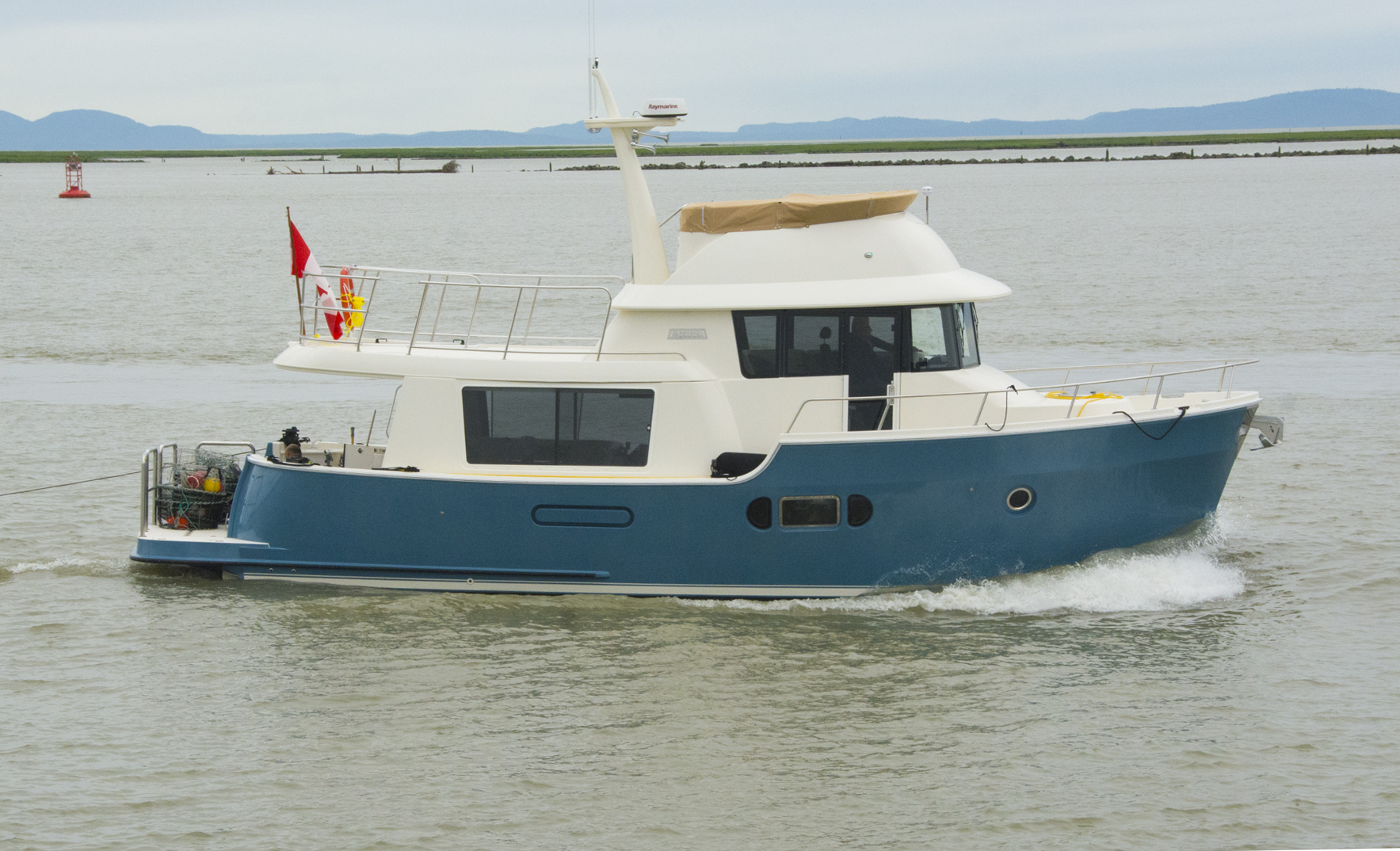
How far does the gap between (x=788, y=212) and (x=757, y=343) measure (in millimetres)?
1157

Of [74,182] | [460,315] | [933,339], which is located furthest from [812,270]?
[74,182]

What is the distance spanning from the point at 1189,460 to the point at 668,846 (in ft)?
20.1

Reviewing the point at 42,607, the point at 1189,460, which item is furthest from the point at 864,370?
the point at 42,607

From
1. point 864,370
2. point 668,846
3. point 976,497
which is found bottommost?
point 668,846

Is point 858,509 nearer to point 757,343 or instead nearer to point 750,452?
point 750,452

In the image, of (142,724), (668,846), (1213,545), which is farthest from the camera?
(1213,545)

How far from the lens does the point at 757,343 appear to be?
38.5 ft

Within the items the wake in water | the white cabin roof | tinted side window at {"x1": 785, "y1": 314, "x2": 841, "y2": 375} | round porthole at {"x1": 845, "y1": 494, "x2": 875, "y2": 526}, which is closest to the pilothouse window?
tinted side window at {"x1": 785, "y1": 314, "x2": 841, "y2": 375}

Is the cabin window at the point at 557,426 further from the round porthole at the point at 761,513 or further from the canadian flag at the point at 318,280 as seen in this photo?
the canadian flag at the point at 318,280

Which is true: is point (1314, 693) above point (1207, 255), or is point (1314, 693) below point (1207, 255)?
below

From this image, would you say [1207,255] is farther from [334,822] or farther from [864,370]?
[334,822]

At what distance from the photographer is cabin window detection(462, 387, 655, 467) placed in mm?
11641

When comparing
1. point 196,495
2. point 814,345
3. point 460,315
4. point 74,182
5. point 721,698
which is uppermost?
point 74,182

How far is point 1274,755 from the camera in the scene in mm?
9102
